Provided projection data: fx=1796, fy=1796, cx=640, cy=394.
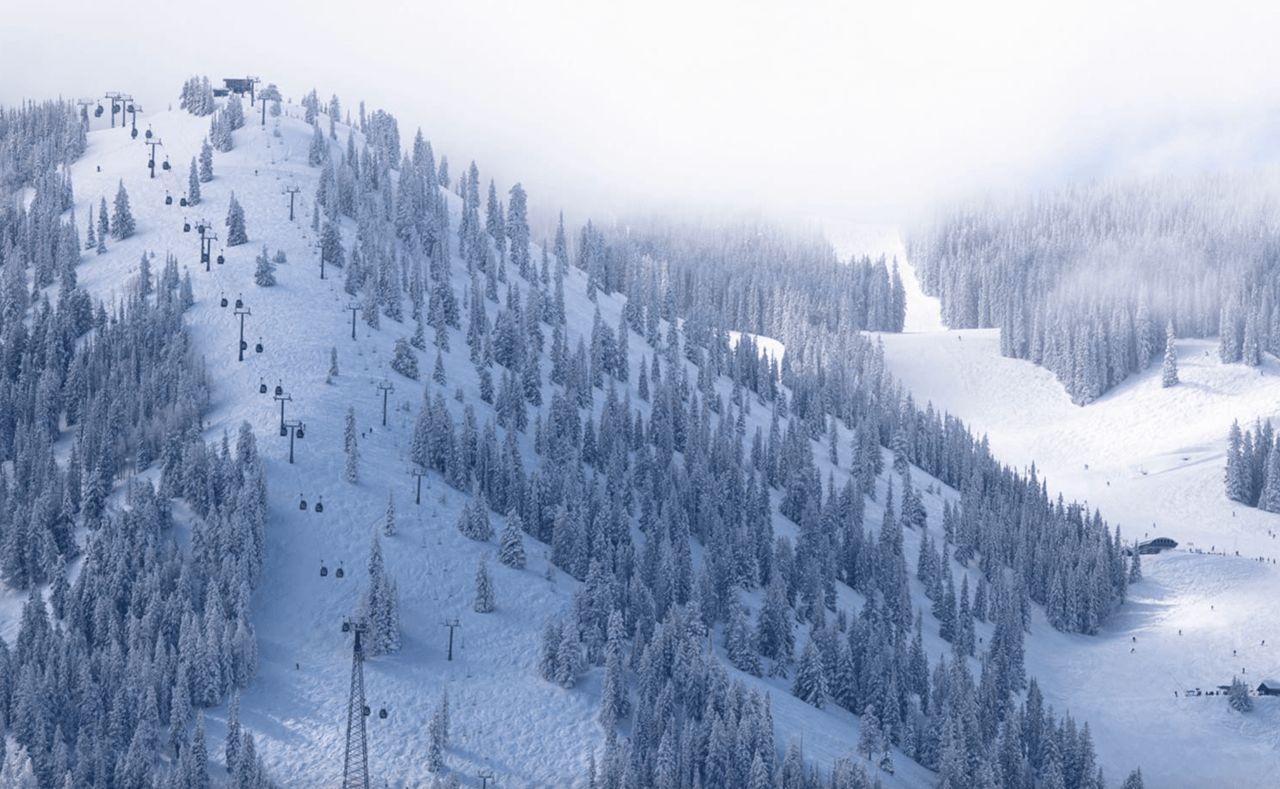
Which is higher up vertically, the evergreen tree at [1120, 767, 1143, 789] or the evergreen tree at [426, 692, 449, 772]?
the evergreen tree at [426, 692, 449, 772]

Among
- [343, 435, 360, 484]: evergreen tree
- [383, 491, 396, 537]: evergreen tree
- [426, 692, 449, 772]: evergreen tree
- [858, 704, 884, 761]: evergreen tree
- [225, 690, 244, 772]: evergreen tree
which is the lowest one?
[858, 704, 884, 761]: evergreen tree

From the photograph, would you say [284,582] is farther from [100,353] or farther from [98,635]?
[100,353]

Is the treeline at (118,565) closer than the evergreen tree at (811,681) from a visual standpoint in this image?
Yes

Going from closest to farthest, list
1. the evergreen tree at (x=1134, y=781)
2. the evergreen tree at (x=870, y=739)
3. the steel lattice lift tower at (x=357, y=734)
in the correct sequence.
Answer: the steel lattice lift tower at (x=357, y=734), the evergreen tree at (x=870, y=739), the evergreen tree at (x=1134, y=781)

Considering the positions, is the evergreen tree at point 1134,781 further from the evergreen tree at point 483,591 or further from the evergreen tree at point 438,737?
the evergreen tree at point 438,737

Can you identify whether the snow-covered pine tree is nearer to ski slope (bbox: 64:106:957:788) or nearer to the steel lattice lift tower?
ski slope (bbox: 64:106:957:788)

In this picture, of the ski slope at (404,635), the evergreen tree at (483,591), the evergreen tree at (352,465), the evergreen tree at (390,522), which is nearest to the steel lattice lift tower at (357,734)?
the ski slope at (404,635)

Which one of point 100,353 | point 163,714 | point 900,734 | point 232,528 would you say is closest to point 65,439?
point 100,353

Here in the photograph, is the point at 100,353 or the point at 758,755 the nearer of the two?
the point at 758,755

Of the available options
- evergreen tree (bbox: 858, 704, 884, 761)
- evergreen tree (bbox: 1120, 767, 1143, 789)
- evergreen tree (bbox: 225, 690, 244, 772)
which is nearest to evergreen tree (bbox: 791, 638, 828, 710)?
evergreen tree (bbox: 858, 704, 884, 761)
